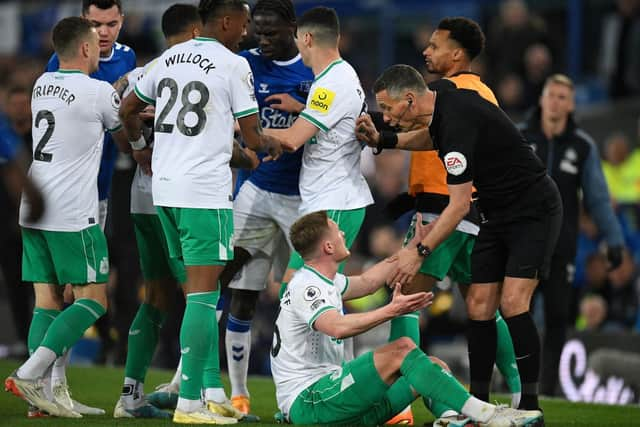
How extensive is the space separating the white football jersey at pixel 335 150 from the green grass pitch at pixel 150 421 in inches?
57.2

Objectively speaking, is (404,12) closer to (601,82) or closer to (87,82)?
(601,82)

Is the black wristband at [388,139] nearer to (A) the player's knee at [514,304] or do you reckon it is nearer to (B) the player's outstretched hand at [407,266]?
(B) the player's outstretched hand at [407,266]

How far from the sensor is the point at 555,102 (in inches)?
426

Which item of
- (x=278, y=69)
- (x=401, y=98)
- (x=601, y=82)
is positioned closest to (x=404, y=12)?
(x=601, y=82)

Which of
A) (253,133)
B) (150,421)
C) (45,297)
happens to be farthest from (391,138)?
(45,297)

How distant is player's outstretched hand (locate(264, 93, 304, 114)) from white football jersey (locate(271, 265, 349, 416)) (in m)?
1.70

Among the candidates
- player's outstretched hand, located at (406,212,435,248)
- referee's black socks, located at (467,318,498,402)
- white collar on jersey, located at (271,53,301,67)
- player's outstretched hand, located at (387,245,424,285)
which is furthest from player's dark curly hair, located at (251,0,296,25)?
referee's black socks, located at (467,318,498,402)

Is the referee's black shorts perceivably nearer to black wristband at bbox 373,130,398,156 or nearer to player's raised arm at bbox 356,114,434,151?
player's raised arm at bbox 356,114,434,151

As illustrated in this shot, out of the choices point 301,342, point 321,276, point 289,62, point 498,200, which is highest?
point 289,62

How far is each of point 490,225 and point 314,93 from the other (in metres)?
1.41

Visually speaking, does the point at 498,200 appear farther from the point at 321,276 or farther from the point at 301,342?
the point at 301,342

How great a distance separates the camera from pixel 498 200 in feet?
24.2

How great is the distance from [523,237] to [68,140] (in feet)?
9.21

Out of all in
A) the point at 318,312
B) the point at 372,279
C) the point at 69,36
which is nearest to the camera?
the point at 318,312
